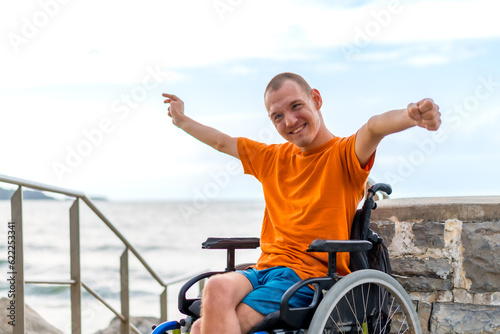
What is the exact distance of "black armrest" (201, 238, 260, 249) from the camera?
216 centimetres

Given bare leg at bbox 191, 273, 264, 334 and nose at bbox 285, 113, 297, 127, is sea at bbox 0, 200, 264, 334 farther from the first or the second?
nose at bbox 285, 113, 297, 127

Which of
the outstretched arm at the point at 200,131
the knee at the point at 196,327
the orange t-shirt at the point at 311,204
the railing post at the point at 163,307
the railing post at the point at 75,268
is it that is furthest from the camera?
the railing post at the point at 163,307

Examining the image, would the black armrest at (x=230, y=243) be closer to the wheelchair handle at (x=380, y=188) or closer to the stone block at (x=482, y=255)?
the wheelchair handle at (x=380, y=188)

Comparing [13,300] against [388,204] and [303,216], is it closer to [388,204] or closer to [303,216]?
[303,216]

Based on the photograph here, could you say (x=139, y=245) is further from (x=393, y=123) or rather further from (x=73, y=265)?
(x=393, y=123)

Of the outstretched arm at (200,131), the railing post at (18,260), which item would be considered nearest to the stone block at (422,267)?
the outstretched arm at (200,131)

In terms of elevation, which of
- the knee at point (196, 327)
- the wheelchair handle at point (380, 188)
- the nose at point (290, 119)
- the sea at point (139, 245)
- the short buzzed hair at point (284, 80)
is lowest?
the sea at point (139, 245)

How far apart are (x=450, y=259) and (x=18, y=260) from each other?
177 centimetres

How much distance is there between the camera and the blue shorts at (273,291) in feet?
5.90

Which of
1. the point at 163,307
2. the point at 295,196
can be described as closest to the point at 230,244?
the point at 295,196

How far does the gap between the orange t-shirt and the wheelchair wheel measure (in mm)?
108

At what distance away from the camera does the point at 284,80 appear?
207 cm

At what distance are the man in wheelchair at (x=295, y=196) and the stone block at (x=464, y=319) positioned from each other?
0.80 metres

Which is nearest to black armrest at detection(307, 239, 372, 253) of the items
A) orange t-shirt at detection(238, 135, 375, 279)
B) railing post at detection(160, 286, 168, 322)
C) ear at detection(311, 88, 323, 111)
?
orange t-shirt at detection(238, 135, 375, 279)
